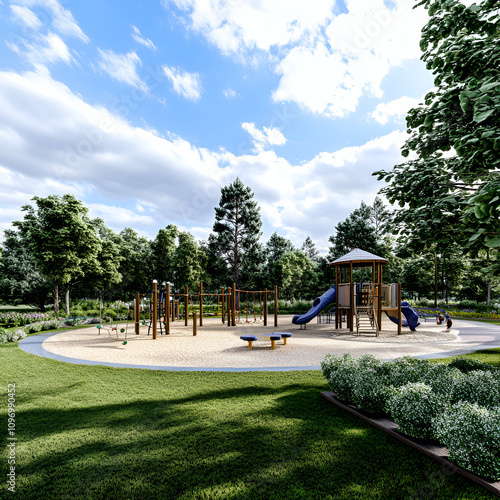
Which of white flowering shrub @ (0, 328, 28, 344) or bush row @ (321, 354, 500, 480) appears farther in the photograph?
white flowering shrub @ (0, 328, 28, 344)

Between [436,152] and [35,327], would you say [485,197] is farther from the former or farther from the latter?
[35,327]

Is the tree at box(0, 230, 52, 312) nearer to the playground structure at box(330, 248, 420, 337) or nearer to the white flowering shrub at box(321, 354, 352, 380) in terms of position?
the playground structure at box(330, 248, 420, 337)

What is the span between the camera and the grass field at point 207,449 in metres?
2.93

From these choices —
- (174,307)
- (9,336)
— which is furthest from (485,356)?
(9,336)

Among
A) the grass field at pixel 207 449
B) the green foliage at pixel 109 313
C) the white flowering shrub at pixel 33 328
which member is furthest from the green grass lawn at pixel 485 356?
the green foliage at pixel 109 313

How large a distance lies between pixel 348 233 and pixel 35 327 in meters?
33.3

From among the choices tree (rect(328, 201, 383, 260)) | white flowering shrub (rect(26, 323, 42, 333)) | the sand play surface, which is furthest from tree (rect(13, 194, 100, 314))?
tree (rect(328, 201, 383, 260))

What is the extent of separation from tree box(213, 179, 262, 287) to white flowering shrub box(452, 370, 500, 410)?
30.7 meters

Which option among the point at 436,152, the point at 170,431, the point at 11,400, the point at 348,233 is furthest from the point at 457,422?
the point at 348,233

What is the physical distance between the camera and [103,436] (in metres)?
4.05

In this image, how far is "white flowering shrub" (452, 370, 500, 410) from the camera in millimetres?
4020

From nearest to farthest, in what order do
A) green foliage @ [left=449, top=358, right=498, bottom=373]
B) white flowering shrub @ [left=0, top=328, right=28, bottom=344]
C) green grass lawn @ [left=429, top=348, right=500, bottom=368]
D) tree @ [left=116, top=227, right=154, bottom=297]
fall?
green foliage @ [left=449, top=358, right=498, bottom=373]
green grass lawn @ [left=429, top=348, right=500, bottom=368]
white flowering shrub @ [left=0, top=328, right=28, bottom=344]
tree @ [left=116, top=227, right=154, bottom=297]

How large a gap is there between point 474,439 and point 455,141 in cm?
344

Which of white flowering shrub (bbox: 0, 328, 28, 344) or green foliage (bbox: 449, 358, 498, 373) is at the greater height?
green foliage (bbox: 449, 358, 498, 373)
